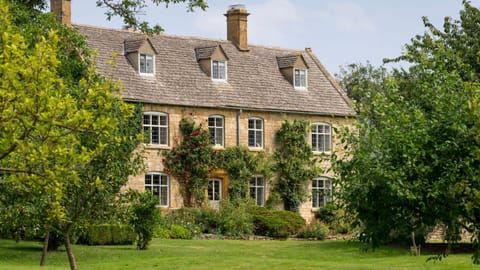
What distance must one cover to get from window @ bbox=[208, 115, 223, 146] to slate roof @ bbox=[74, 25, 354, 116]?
0.70m

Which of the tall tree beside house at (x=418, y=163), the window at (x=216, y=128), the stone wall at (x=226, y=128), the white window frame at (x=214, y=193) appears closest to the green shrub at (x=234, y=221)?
the white window frame at (x=214, y=193)

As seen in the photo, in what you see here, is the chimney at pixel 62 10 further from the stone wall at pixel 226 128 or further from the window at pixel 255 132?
the window at pixel 255 132

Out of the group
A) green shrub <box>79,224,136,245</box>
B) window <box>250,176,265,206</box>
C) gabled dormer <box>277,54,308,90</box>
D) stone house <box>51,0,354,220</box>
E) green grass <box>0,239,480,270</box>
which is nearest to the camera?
green grass <box>0,239,480,270</box>

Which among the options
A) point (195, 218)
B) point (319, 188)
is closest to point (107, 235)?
point (195, 218)

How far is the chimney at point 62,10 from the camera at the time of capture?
4494 cm

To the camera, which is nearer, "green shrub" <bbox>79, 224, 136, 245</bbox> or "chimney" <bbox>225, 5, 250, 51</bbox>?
"green shrub" <bbox>79, 224, 136, 245</bbox>

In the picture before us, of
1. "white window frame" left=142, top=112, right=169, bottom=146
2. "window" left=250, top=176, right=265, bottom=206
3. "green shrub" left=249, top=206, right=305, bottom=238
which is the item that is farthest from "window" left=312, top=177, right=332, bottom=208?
"white window frame" left=142, top=112, right=169, bottom=146

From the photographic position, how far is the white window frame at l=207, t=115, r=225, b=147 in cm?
4722

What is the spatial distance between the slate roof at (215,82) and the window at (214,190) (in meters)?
3.49

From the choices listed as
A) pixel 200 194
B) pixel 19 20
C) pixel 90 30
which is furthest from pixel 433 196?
pixel 90 30

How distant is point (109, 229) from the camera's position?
35.8 meters

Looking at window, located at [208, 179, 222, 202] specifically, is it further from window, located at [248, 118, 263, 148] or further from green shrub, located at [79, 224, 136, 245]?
green shrub, located at [79, 224, 136, 245]

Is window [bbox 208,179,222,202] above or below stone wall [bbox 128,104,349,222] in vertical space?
below

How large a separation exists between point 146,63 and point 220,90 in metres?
3.89
